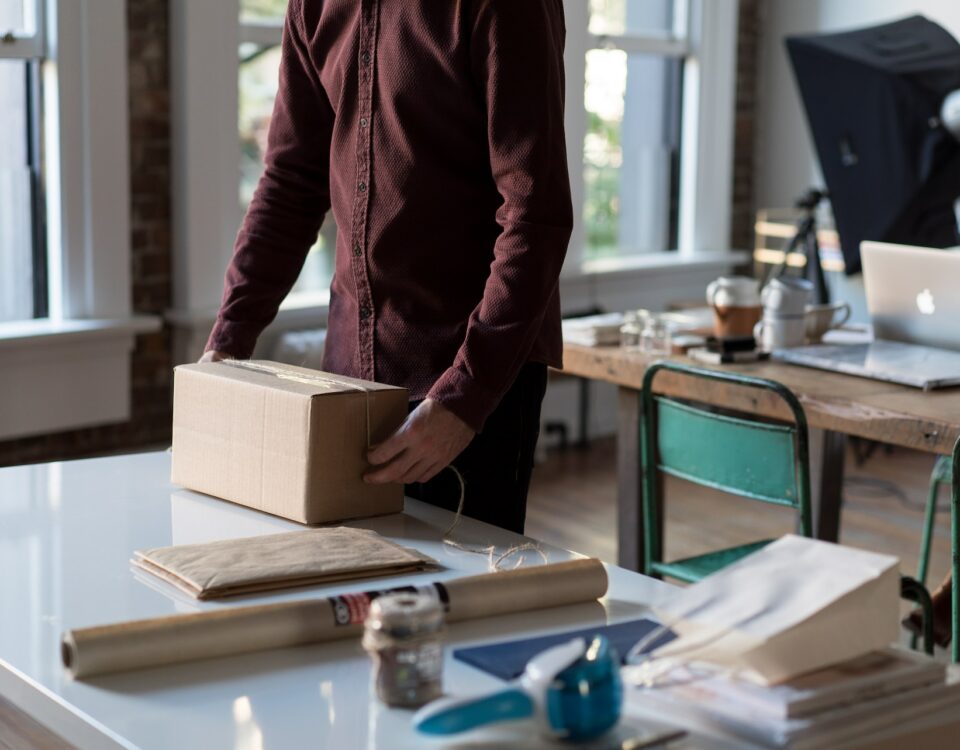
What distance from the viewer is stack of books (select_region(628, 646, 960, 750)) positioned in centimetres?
105

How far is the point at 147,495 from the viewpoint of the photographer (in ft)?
5.80

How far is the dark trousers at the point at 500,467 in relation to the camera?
1.83 meters

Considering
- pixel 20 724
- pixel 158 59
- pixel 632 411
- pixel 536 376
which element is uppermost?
pixel 158 59

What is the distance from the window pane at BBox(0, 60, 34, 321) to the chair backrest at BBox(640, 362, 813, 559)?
2.18 meters

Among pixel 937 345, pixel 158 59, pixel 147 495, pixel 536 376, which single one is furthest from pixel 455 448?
pixel 158 59

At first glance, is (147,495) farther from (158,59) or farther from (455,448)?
(158,59)

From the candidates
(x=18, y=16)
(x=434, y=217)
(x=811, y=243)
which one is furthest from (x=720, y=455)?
(x=811, y=243)

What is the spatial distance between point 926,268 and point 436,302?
4.65ft

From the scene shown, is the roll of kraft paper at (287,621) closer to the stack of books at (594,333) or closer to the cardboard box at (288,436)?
the cardboard box at (288,436)

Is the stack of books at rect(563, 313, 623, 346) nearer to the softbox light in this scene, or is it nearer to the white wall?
the softbox light

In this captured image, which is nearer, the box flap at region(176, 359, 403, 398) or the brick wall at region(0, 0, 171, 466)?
the box flap at region(176, 359, 403, 398)

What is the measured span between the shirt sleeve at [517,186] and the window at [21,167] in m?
2.54

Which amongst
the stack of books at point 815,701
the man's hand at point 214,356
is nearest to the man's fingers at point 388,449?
the man's hand at point 214,356

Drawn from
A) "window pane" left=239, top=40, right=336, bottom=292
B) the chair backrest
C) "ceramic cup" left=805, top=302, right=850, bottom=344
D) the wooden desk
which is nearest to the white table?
the chair backrest
